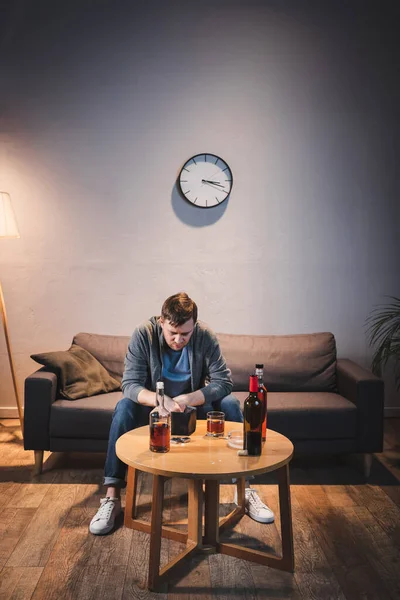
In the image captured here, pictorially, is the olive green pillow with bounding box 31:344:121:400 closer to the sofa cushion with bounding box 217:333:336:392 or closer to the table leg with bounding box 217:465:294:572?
the sofa cushion with bounding box 217:333:336:392

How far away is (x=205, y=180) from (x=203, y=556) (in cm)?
263

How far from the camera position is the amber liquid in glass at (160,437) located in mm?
2248

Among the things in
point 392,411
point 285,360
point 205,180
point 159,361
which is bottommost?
point 392,411

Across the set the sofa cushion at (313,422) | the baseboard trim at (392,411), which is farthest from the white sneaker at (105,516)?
the baseboard trim at (392,411)

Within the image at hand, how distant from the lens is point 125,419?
279cm

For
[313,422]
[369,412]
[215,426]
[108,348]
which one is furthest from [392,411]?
[215,426]

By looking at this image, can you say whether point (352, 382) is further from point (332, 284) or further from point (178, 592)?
point (178, 592)

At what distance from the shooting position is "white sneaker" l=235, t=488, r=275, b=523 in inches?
104

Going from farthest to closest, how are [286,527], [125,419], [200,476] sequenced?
[125,419] < [286,527] < [200,476]

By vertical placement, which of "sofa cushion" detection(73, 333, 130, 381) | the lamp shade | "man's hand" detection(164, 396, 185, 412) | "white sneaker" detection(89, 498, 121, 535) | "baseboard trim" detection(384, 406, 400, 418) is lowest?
"baseboard trim" detection(384, 406, 400, 418)

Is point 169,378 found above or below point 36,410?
above

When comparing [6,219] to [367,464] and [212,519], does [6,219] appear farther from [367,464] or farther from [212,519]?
[367,464]

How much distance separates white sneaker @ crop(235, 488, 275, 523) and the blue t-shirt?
567mm

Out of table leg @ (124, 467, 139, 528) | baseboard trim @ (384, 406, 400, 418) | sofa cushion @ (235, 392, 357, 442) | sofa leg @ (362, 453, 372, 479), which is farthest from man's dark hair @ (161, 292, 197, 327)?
baseboard trim @ (384, 406, 400, 418)
